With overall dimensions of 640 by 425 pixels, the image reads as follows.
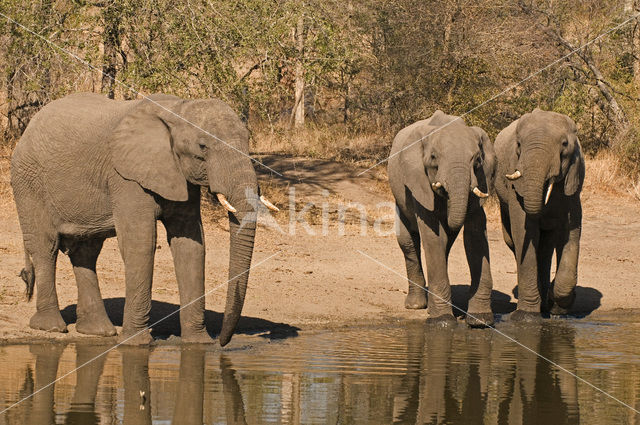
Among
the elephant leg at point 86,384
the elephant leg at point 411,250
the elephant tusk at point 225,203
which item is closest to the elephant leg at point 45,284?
the elephant leg at point 86,384

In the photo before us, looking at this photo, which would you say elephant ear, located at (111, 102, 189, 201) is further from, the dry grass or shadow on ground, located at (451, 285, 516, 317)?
the dry grass

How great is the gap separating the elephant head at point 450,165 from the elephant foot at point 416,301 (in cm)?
190

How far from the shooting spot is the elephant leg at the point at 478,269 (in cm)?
1279

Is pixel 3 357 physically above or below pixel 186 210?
below

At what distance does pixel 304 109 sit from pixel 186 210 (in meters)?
19.8

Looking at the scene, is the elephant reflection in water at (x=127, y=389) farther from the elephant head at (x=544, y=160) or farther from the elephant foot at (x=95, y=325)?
the elephant head at (x=544, y=160)

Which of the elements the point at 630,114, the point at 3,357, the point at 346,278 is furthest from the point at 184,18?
the point at 630,114

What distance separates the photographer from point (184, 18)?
59.3 ft

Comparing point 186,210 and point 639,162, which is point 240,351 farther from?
point 639,162

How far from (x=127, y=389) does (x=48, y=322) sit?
3063 mm

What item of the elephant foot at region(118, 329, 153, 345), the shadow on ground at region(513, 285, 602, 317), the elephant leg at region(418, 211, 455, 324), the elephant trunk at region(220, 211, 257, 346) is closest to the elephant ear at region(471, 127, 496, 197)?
the elephant leg at region(418, 211, 455, 324)

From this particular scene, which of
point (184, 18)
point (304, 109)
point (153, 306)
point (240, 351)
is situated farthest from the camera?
point (304, 109)

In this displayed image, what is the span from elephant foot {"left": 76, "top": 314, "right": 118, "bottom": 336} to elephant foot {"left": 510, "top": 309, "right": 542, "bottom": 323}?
495cm

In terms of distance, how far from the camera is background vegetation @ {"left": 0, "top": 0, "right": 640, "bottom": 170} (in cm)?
1816
